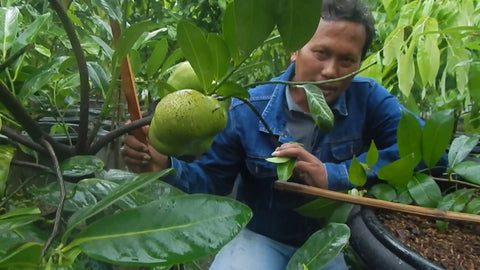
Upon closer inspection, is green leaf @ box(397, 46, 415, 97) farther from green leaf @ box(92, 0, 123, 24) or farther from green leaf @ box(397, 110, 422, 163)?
green leaf @ box(92, 0, 123, 24)

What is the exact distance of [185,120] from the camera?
16.9 inches

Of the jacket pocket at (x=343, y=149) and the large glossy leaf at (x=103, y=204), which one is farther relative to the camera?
the jacket pocket at (x=343, y=149)

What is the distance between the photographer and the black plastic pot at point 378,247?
48 cm

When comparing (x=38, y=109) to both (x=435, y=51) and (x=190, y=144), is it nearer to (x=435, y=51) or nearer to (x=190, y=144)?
(x=190, y=144)

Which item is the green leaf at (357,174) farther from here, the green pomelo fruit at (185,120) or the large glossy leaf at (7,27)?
the large glossy leaf at (7,27)

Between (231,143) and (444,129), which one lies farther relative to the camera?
(231,143)

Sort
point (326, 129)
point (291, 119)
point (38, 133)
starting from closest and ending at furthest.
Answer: point (38, 133) < point (326, 129) < point (291, 119)

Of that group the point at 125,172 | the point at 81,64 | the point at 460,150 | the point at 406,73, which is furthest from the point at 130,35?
the point at 406,73

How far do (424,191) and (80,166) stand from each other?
0.42 metres

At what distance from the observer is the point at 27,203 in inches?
24.4

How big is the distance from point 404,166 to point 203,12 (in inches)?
43.9

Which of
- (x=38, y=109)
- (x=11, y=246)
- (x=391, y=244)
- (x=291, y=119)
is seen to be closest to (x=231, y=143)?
(x=291, y=119)

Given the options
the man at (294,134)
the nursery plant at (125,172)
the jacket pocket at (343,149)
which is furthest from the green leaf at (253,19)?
the jacket pocket at (343,149)

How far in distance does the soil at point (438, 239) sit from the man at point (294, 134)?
23 cm
